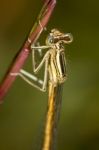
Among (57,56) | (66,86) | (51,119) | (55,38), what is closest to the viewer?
(55,38)

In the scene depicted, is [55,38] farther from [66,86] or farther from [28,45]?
[66,86]

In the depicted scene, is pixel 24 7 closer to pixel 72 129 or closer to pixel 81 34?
pixel 81 34

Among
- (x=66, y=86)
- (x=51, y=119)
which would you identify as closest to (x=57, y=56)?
(x=51, y=119)

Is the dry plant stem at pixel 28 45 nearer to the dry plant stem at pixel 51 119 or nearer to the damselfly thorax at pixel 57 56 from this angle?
the damselfly thorax at pixel 57 56

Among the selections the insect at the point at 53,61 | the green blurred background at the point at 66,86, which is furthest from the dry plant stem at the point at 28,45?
the green blurred background at the point at 66,86

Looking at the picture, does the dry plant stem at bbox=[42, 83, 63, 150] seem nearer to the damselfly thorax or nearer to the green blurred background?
the damselfly thorax

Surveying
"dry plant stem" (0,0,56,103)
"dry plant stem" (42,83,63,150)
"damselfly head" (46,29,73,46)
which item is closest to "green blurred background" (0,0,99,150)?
"dry plant stem" (42,83,63,150)
